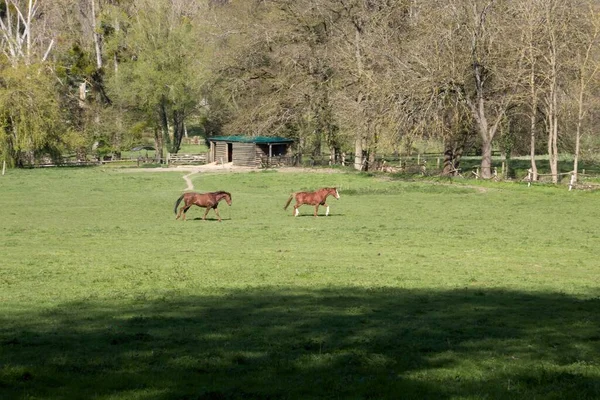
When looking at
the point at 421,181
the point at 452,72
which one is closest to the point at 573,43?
the point at 452,72

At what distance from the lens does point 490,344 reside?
11.7m

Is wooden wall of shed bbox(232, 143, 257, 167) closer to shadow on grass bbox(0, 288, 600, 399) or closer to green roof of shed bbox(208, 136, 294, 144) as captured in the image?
green roof of shed bbox(208, 136, 294, 144)

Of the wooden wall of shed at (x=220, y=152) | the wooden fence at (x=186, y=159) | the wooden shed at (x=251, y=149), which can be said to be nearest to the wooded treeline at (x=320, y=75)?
the wooden shed at (x=251, y=149)

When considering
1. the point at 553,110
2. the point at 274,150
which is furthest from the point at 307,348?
the point at 274,150

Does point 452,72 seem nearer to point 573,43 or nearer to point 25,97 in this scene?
point 573,43

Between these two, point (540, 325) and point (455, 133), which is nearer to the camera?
point (540, 325)

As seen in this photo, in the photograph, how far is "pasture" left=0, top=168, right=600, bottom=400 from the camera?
9.41 metres

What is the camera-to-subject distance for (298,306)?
15203mm

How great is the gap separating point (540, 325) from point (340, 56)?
50880 millimetres

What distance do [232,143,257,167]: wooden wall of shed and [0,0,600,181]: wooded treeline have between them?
1.82 meters

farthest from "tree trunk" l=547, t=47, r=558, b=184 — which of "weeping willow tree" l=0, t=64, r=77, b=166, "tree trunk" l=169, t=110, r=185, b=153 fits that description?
"tree trunk" l=169, t=110, r=185, b=153

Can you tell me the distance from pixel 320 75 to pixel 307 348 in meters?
58.6

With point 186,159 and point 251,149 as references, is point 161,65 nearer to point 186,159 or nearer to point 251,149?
point 186,159

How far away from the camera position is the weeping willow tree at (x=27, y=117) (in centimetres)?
6950
